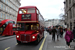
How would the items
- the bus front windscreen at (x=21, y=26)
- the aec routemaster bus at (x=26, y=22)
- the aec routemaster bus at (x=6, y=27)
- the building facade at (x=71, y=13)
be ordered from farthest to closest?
1. the building facade at (x=71, y=13)
2. the aec routemaster bus at (x=6, y=27)
3. the bus front windscreen at (x=21, y=26)
4. the aec routemaster bus at (x=26, y=22)

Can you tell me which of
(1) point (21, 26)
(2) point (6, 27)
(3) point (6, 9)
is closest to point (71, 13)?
(2) point (6, 27)

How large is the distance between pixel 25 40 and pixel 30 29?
1588 mm

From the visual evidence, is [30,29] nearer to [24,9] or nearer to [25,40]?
[25,40]

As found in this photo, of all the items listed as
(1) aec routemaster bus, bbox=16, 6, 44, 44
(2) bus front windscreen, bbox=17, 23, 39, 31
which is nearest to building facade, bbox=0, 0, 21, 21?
(1) aec routemaster bus, bbox=16, 6, 44, 44

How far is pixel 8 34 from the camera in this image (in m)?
20.1

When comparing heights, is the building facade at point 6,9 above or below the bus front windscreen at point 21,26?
above

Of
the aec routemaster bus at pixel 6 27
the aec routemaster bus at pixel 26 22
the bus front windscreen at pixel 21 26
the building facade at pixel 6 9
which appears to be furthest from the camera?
the building facade at pixel 6 9

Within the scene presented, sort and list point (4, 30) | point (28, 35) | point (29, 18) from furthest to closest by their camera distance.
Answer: point (4, 30)
point (29, 18)
point (28, 35)

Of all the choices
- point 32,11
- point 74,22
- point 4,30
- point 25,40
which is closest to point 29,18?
point 32,11

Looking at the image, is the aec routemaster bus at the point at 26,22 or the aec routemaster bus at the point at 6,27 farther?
the aec routemaster bus at the point at 6,27

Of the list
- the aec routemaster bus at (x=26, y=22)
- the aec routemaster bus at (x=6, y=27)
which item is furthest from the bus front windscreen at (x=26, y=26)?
the aec routemaster bus at (x=6, y=27)

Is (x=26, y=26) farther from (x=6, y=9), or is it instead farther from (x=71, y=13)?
(x=6, y=9)

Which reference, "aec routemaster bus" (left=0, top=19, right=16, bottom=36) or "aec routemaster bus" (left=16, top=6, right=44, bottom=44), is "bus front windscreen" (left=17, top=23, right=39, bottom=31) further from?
"aec routemaster bus" (left=0, top=19, right=16, bottom=36)

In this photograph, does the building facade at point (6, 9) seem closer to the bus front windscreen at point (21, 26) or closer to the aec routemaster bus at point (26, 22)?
the aec routemaster bus at point (26, 22)
